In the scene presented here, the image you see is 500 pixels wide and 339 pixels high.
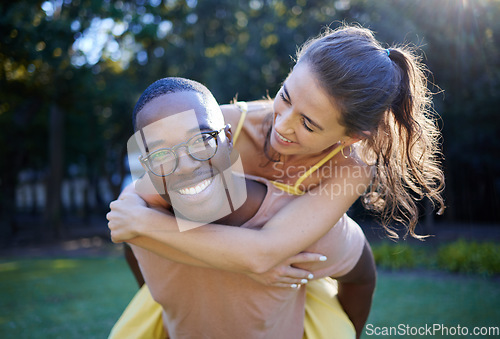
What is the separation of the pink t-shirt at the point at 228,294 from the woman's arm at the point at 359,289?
234mm

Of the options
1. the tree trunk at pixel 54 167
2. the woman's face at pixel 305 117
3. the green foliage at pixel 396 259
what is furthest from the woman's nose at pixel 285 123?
the tree trunk at pixel 54 167

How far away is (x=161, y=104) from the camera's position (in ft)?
7.18

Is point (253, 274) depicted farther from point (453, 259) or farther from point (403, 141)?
point (453, 259)

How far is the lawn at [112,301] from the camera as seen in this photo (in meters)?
6.45

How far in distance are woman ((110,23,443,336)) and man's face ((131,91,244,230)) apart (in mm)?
140

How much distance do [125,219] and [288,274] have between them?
2.89ft

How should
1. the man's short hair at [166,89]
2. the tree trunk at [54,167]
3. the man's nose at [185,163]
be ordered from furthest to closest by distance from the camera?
the tree trunk at [54,167]
the man's short hair at [166,89]
the man's nose at [185,163]

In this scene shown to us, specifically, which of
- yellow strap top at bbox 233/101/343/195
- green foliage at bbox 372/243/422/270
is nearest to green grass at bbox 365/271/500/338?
green foliage at bbox 372/243/422/270

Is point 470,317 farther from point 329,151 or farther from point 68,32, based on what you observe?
point 68,32

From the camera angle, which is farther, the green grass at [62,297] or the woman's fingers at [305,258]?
the green grass at [62,297]

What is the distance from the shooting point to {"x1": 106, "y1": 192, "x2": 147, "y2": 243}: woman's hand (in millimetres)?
2232

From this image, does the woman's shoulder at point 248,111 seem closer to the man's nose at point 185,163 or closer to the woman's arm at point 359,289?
the man's nose at point 185,163

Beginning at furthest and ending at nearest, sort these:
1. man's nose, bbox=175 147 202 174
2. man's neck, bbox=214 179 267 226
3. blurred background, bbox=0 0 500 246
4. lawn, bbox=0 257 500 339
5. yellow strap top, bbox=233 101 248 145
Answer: blurred background, bbox=0 0 500 246
lawn, bbox=0 257 500 339
yellow strap top, bbox=233 101 248 145
man's neck, bbox=214 179 267 226
man's nose, bbox=175 147 202 174

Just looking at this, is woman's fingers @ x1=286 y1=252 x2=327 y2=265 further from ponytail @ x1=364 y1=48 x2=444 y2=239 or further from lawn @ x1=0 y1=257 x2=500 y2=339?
lawn @ x1=0 y1=257 x2=500 y2=339
